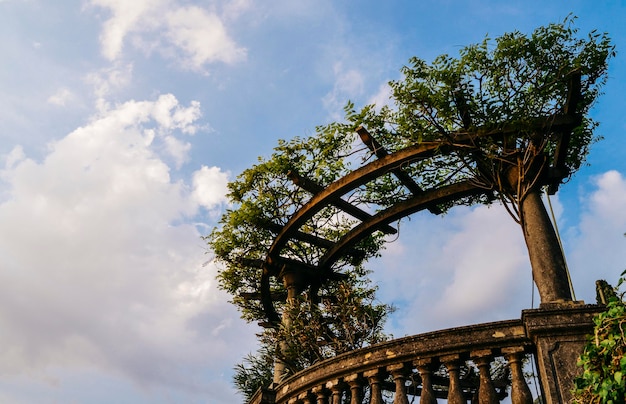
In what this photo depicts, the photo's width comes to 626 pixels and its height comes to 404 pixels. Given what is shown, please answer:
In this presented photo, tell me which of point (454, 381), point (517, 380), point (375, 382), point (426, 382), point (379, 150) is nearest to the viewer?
point (517, 380)

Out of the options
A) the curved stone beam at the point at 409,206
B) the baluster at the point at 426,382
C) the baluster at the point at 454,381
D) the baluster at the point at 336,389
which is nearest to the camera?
the baluster at the point at 454,381

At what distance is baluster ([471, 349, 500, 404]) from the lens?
17.7 ft

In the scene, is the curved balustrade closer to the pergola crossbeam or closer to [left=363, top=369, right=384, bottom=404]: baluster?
[left=363, top=369, right=384, bottom=404]: baluster

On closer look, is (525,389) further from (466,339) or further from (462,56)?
(462,56)

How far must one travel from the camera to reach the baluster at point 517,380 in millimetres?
5293

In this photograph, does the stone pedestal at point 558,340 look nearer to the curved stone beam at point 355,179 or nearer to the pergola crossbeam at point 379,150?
Answer: the curved stone beam at point 355,179

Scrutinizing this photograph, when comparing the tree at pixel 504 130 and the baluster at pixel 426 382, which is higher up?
the tree at pixel 504 130

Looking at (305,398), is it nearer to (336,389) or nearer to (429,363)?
(336,389)

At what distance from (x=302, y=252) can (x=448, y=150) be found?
5.27m

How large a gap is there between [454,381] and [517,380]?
666 mm

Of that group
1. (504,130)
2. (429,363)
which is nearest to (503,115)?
(504,130)

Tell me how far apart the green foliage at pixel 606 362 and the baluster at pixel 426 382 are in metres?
1.88

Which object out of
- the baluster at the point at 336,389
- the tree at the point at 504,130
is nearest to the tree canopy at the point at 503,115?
the tree at the point at 504,130

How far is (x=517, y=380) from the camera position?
5.39 meters
